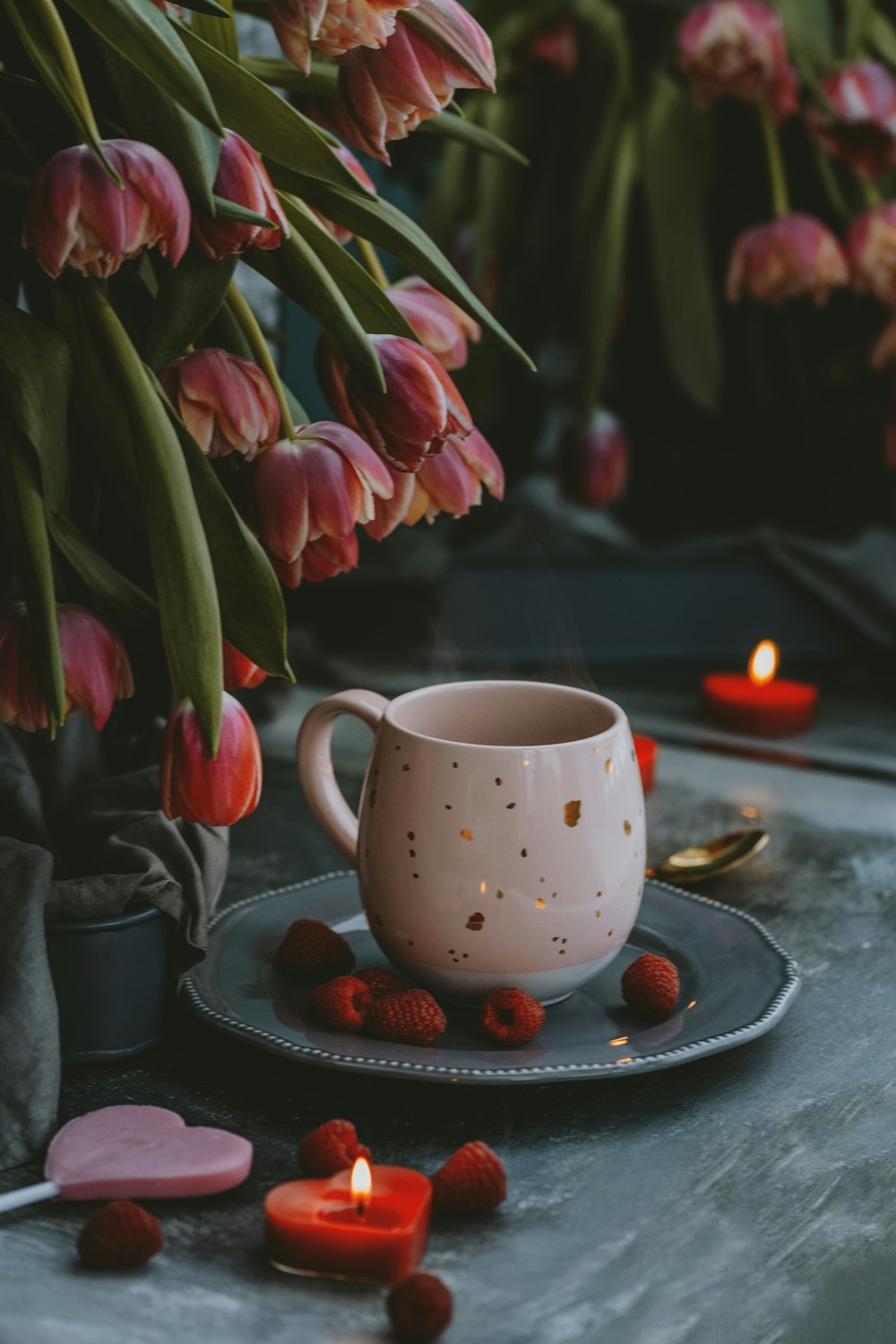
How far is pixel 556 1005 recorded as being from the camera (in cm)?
56

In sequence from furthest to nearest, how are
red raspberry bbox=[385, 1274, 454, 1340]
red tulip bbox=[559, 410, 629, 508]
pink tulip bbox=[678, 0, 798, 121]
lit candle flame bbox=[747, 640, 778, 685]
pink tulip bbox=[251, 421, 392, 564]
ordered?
1. red tulip bbox=[559, 410, 629, 508]
2. lit candle flame bbox=[747, 640, 778, 685]
3. pink tulip bbox=[678, 0, 798, 121]
4. pink tulip bbox=[251, 421, 392, 564]
5. red raspberry bbox=[385, 1274, 454, 1340]

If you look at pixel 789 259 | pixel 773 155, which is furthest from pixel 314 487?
pixel 773 155

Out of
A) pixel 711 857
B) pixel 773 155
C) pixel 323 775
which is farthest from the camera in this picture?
pixel 773 155

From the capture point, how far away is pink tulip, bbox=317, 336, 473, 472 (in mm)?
472

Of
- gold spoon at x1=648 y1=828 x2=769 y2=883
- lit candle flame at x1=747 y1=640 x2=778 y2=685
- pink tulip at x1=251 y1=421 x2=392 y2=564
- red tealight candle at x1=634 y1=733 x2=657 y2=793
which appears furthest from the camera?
lit candle flame at x1=747 y1=640 x2=778 y2=685

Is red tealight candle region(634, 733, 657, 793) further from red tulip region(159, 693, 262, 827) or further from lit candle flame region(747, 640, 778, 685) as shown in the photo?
red tulip region(159, 693, 262, 827)

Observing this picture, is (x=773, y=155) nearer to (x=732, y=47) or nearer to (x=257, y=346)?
(x=732, y=47)

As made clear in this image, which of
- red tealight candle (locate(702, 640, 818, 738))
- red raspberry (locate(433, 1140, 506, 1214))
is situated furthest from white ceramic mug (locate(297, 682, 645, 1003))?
red tealight candle (locate(702, 640, 818, 738))

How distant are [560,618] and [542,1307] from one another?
2.66 feet

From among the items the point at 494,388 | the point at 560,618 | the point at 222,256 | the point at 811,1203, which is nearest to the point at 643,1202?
the point at 811,1203

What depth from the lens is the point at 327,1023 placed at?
1.71ft

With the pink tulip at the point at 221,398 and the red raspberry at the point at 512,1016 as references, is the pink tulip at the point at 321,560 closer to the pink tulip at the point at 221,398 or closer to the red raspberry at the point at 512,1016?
the pink tulip at the point at 221,398

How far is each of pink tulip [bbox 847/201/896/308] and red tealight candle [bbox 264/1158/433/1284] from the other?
80cm

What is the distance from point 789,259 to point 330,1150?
723mm
